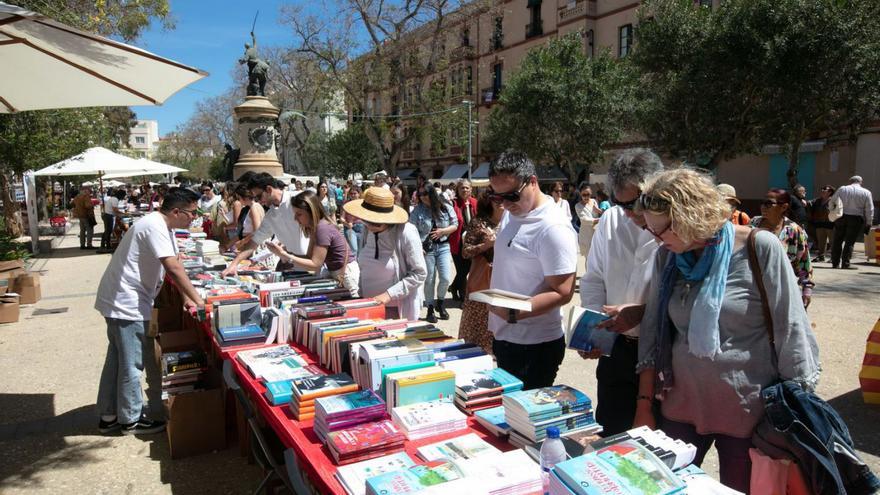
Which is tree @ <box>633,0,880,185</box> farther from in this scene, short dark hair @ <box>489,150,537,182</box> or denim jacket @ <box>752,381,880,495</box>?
denim jacket @ <box>752,381,880,495</box>

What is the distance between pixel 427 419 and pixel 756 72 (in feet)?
55.1

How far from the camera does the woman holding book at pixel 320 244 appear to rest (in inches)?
178

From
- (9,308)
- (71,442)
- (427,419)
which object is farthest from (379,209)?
(9,308)

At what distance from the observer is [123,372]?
3730mm

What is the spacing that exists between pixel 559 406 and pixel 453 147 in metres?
39.7

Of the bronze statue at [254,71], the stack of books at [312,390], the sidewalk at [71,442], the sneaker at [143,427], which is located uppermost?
the bronze statue at [254,71]

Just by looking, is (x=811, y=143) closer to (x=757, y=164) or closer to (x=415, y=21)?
(x=757, y=164)

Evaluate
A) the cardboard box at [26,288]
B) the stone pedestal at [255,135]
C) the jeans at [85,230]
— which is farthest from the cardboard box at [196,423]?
the jeans at [85,230]

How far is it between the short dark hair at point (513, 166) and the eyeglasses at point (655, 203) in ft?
2.54

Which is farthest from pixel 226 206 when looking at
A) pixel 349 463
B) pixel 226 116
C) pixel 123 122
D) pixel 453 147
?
pixel 226 116

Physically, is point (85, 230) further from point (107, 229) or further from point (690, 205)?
point (690, 205)

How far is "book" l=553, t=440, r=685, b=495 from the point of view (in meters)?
1.35

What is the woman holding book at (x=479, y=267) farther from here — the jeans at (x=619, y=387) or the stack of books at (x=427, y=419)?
the stack of books at (x=427, y=419)

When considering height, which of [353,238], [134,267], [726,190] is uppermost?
[726,190]
